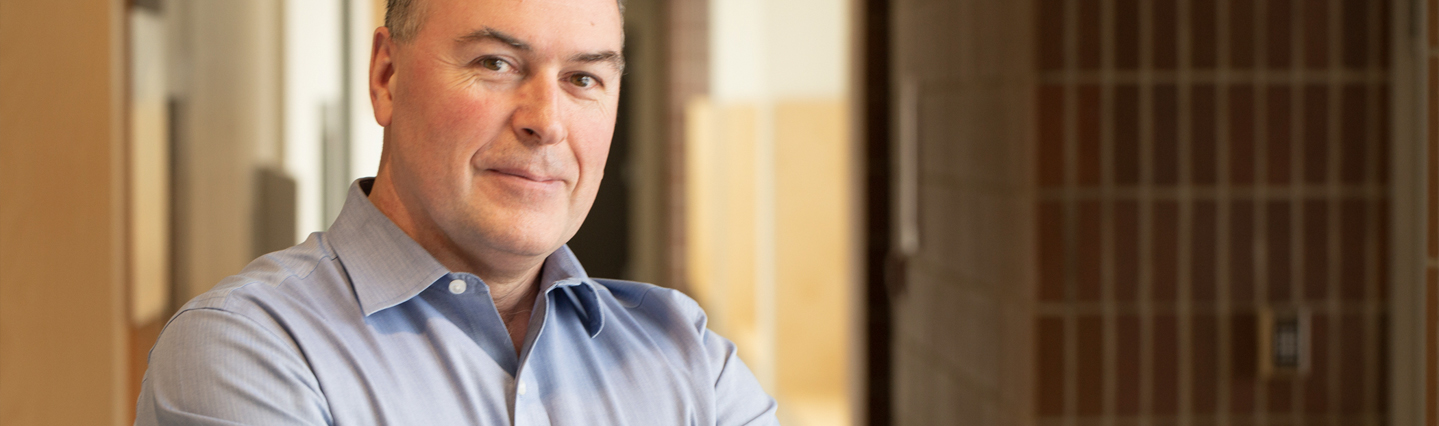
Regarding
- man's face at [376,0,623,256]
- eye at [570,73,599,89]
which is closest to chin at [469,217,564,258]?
man's face at [376,0,623,256]

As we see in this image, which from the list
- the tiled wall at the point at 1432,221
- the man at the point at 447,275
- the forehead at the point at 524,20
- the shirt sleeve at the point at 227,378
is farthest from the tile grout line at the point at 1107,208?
the shirt sleeve at the point at 227,378

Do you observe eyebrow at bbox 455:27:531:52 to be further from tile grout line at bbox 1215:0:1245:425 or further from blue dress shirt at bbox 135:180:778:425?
tile grout line at bbox 1215:0:1245:425

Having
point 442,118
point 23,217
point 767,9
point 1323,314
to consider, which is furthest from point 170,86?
point 767,9

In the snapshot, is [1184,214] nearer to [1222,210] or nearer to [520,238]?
[1222,210]

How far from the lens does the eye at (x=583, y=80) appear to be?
0.80 meters

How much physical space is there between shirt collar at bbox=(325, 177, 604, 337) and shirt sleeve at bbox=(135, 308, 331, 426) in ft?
0.27

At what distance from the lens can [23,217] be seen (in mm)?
554

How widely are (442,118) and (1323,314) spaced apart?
1958mm

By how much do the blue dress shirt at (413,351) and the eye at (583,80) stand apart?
170 millimetres

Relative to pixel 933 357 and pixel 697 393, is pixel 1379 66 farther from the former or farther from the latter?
pixel 697 393

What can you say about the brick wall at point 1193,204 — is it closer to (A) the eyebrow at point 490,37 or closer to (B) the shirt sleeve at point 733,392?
(B) the shirt sleeve at point 733,392

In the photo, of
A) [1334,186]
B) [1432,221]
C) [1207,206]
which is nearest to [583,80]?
[1432,221]

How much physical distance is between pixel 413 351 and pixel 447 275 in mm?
64

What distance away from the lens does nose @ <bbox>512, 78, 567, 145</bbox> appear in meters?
0.78
